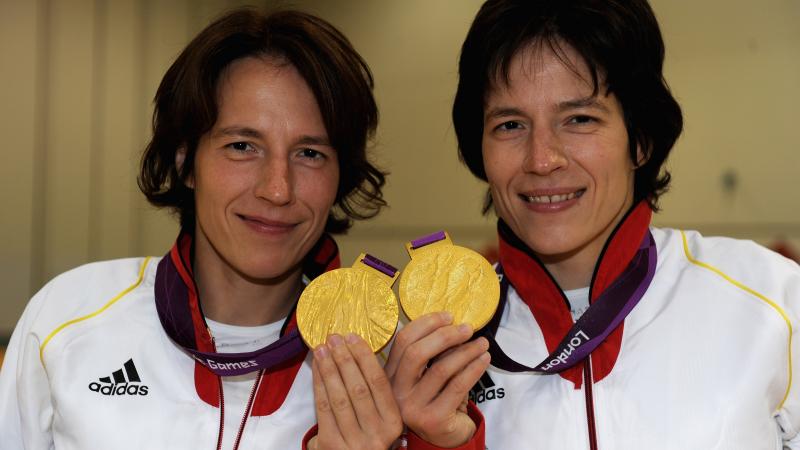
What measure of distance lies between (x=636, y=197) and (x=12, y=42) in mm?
4851

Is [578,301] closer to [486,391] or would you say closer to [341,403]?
[486,391]

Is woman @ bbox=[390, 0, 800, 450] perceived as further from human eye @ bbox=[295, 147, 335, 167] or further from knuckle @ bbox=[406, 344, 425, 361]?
human eye @ bbox=[295, 147, 335, 167]

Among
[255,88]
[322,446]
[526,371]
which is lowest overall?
[322,446]

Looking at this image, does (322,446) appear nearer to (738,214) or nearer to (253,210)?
(253,210)

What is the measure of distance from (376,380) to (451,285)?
255mm

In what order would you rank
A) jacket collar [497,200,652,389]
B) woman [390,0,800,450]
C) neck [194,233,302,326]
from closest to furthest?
1. woman [390,0,800,450]
2. jacket collar [497,200,652,389]
3. neck [194,233,302,326]

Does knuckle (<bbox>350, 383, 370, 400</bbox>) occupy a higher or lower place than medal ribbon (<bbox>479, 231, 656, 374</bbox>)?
lower

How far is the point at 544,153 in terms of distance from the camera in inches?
55.4

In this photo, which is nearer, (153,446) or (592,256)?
(153,446)

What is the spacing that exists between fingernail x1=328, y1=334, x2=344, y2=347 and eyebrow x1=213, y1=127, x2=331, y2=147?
48cm

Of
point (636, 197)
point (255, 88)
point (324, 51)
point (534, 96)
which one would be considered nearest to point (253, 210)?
point (255, 88)

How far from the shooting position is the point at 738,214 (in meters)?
4.85

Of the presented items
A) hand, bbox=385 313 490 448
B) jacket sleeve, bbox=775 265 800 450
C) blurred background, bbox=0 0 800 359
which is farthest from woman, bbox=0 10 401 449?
blurred background, bbox=0 0 800 359

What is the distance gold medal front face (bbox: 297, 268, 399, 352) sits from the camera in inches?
53.9
